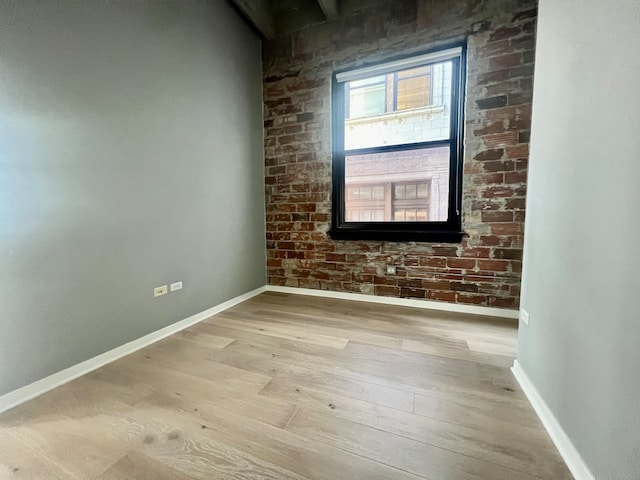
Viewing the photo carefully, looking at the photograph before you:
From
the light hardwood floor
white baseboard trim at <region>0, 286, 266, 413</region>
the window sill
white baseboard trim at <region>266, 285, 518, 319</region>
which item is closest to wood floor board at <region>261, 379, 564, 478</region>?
the light hardwood floor

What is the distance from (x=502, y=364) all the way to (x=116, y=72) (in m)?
3.21

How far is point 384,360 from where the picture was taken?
5.73 ft

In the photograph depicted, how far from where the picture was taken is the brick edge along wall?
7.67 feet

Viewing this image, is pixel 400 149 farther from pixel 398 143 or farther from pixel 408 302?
pixel 408 302

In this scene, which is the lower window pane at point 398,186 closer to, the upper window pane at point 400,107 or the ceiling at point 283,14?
the upper window pane at point 400,107

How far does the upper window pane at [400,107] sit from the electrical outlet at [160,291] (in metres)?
2.34

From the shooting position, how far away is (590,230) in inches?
37.7

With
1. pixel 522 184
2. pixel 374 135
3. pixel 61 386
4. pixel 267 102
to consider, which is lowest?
pixel 61 386

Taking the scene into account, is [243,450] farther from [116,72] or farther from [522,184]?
[522,184]

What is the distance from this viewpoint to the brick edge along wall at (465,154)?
2.34 m

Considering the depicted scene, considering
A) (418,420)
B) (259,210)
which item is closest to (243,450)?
(418,420)

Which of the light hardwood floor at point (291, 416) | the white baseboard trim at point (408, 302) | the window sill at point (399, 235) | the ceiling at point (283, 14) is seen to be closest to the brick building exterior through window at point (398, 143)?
the window sill at point (399, 235)

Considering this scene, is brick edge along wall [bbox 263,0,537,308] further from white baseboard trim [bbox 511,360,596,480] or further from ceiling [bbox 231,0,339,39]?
white baseboard trim [bbox 511,360,596,480]

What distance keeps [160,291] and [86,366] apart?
2.08 ft
